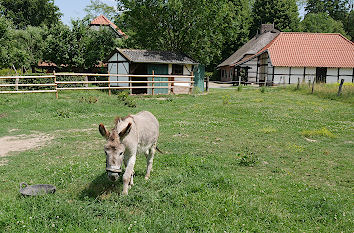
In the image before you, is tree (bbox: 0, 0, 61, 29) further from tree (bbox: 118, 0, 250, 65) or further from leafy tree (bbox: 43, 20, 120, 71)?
tree (bbox: 118, 0, 250, 65)

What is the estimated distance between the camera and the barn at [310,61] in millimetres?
33031

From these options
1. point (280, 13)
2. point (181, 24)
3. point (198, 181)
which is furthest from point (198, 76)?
point (280, 13)

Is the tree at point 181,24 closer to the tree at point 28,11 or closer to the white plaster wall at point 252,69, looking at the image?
the white plaster wall at point 252,69

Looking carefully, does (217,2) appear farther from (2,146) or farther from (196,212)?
(196,212)

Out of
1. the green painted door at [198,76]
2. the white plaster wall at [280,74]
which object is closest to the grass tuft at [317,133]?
the green painted door at [198,76]

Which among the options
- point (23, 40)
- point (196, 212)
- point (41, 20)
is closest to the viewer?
point (196, 212)

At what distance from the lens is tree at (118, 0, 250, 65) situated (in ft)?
92.6

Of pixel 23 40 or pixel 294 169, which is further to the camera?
pixel 23 40

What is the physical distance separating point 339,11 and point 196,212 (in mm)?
74296

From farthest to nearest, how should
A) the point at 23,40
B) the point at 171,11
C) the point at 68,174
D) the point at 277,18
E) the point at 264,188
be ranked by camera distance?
the point at 277,18 → the point at 23,40 → the point at 171,11 → the point at 68,174 → the point at 264,188

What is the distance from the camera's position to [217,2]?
29.3m

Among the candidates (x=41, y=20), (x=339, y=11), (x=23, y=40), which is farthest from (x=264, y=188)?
(x=339, y=11)

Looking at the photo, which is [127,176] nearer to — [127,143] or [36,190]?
[127,143]

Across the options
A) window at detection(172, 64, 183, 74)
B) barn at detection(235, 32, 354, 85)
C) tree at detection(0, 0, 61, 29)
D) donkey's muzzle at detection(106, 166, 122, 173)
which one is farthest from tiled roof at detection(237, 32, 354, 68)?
tree at detection(0, 0, 61, 29)
